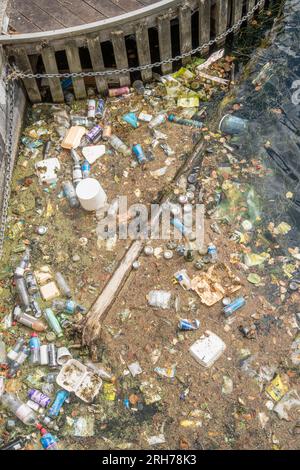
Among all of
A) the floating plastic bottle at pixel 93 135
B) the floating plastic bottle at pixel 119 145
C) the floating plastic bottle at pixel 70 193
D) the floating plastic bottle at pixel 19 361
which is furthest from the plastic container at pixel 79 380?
the floating plastic bottle at pixel 93 135

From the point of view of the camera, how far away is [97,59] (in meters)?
6.60

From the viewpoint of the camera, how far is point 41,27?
21.0 ft

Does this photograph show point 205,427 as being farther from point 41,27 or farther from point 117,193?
point 41,27

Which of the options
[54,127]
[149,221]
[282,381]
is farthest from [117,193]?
[282,381]

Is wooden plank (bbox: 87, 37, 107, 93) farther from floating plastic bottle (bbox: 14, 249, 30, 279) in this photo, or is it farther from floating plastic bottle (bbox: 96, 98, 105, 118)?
floating plastic bottle (bbox: 14, 249, 30, 279)

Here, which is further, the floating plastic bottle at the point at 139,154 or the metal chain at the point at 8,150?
the floating plastic bottle at the point at 139,154

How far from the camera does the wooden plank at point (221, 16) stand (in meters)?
6.85

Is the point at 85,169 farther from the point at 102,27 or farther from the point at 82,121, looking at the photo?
the point at 102,27

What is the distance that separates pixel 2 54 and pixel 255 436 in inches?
199

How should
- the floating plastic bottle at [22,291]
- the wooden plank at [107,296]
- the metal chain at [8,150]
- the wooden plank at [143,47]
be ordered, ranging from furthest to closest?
the wooden plank at [143,47]
the metal chain at [8,150]
the floating plastic bottle at [22,291]
the wooden plank at [107,296]

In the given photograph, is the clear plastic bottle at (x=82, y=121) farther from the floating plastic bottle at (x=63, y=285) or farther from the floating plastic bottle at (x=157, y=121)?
the floating plastic bottle at (x=63, y=285)

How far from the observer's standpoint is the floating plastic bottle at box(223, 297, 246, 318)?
5.18 m

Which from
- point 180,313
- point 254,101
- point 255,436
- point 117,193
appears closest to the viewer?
point 255,436

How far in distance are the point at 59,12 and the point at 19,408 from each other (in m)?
4.77
